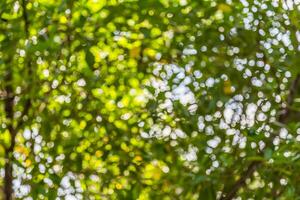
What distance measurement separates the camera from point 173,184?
2352 mm

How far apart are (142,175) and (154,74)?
1.26 feet

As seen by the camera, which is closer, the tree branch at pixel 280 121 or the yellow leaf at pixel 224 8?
the tree branch at pixel 280 121

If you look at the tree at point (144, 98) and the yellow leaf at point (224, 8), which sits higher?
the yellow leaf at point (224, 8)

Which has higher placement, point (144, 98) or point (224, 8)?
point (224, 8)

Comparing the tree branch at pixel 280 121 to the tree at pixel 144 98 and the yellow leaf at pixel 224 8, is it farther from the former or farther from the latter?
the yellow leaf at pixel 224 8

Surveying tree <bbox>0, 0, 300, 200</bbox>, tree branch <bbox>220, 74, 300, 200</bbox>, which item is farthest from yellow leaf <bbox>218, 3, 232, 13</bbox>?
tree branch <bbox>220, 74, 300, 200</bbox>

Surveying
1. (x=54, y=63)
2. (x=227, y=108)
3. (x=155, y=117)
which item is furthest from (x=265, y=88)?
(x=54, y=63)

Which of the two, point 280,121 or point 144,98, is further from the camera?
point 144,98

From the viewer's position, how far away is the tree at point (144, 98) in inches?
92.1

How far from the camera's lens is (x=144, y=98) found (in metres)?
2.55

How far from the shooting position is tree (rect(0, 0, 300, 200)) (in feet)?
7.68

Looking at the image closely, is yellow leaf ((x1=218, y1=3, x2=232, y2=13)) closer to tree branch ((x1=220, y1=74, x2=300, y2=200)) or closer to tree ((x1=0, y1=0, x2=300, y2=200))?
tree ((x1=0, y1=0, x2=300, y2=200))

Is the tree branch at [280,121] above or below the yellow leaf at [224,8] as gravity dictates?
below

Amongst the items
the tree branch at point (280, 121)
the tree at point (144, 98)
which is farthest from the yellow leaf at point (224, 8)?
the tree branch at point (280, 121)
